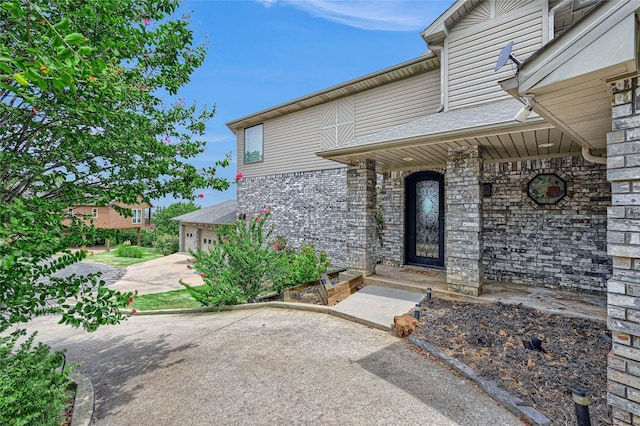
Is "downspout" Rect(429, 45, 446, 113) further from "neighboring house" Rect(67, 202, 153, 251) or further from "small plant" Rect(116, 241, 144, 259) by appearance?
"neighboring house" Rect(67, 202, 153, 251)

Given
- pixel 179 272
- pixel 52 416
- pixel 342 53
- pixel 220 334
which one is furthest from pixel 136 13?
pixel 342 53

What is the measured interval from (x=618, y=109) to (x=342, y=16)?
815cm

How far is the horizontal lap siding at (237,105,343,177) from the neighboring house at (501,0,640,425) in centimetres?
819

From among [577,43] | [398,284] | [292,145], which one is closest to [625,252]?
[577,43]

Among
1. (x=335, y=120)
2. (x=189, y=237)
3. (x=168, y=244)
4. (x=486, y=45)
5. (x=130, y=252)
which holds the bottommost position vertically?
(x=130, y=252)

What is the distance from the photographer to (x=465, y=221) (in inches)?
223

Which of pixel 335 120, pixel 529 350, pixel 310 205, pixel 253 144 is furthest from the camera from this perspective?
pixel 253 144

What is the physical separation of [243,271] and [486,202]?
628cm

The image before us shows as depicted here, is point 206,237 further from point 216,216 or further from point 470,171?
point 470,171

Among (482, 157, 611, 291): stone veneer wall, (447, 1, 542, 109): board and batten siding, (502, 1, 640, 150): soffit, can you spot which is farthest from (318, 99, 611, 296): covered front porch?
(502, 1, 640, 150): soffit

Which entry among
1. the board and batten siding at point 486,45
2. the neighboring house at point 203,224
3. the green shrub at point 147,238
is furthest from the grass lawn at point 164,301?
the green shrub at point 147,238

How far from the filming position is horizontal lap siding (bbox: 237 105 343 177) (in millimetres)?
11141

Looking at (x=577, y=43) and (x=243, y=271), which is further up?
(x=577, y=43)

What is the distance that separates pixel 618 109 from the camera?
220cm
